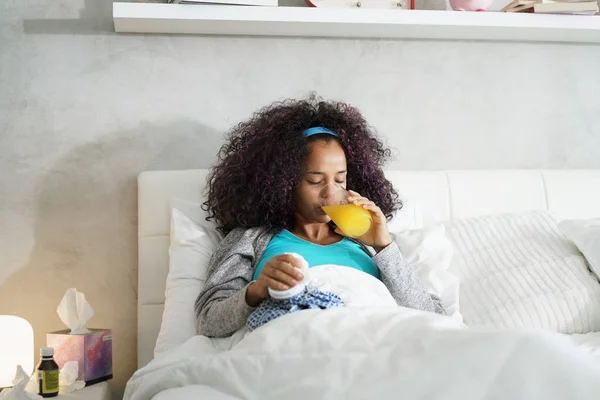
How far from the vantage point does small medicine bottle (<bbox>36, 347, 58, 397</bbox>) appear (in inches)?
76.4

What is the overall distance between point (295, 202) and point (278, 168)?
4.0 inches

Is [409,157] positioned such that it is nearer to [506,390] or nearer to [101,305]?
[101,305]

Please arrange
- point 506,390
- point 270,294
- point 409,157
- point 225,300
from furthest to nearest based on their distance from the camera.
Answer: point 409,157
point 225,300
point 270,294
point 506,390

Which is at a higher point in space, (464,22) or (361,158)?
(464,22)

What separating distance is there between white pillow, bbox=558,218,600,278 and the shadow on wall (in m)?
1.14

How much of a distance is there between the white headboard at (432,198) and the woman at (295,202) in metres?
0.18

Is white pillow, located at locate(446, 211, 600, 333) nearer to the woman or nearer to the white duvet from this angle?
the woman

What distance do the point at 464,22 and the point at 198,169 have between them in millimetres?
913

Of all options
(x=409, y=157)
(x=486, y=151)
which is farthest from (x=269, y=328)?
(x=486, y=151)

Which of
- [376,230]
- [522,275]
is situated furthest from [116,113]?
[522,275]

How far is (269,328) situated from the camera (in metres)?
1.38

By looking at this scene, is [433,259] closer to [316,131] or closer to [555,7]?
[316,131]

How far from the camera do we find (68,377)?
2.02 metres

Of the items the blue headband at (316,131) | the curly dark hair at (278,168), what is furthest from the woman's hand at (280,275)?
the blue headband at (316,131)
